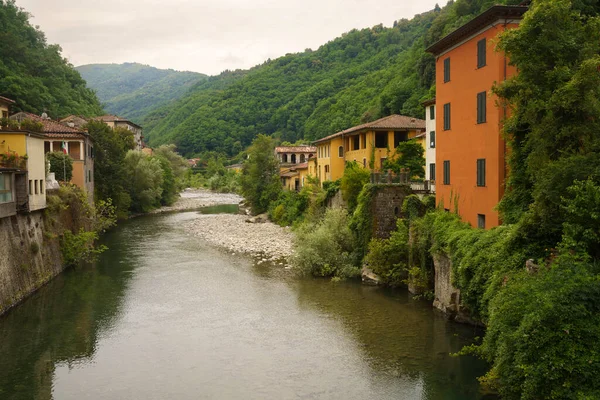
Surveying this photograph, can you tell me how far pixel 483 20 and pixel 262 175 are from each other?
145 ft

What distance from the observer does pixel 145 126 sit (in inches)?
6909

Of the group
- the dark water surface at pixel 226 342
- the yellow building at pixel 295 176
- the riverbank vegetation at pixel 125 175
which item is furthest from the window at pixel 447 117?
the riverbank vegetation at pixel 125 175

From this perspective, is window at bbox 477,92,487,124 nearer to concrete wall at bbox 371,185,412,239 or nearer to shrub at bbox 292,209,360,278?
concrete wall at bbox 371,185,412,239

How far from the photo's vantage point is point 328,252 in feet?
100

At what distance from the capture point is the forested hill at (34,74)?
61.9 meters

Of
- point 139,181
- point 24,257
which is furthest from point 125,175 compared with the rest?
point 24,257

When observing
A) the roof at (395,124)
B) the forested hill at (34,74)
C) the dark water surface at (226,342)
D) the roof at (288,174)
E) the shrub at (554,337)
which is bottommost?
the dark water surface at (226,342)

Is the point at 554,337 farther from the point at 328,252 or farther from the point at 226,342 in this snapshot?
the point at 328,252

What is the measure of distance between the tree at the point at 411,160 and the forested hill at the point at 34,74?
43.8 m

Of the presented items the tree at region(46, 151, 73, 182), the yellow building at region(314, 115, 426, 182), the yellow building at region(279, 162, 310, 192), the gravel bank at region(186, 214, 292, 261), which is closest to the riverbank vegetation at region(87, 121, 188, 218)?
the gravel bank at region(186, 214, 292, 261)

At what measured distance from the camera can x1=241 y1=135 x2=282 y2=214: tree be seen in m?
61.8

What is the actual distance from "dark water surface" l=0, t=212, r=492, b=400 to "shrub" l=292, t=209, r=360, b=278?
131 centimetres

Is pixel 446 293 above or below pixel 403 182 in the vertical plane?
below

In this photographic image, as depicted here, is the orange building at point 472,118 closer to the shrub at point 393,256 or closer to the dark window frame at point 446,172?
the dark window frame at point 446,172
